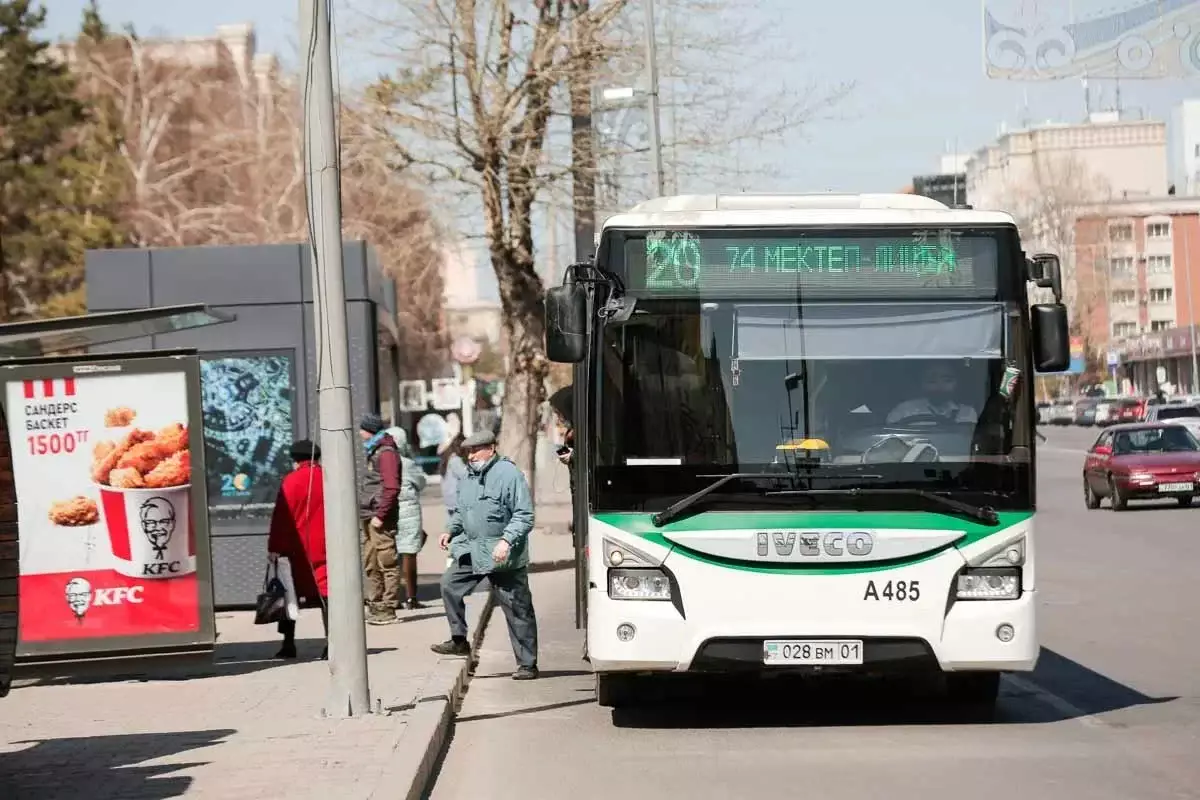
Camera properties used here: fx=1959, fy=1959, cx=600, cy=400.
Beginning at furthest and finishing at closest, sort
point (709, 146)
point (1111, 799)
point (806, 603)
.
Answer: point (709, 146)
point (806, 603)
point (1111, 799)

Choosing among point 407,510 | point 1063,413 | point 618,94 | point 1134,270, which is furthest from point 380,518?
point 1134,270

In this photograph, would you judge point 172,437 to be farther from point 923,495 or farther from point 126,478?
point 923,495

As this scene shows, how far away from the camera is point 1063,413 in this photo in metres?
112

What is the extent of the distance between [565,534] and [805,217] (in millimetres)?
19130

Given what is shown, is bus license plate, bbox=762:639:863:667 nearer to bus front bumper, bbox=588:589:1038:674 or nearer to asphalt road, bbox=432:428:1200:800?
bus front bumper, bbox=588:589:1038:674

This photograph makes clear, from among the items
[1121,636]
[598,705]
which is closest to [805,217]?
[598,705]

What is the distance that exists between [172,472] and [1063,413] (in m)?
104

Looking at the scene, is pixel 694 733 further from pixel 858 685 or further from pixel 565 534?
pixel 565 534

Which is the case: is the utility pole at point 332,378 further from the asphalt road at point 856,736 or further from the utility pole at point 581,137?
the utility pole at point 581,137

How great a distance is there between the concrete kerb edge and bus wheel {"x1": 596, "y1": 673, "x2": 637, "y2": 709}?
878mm

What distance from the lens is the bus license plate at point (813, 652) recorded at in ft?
33.4

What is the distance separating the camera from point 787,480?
1022cm

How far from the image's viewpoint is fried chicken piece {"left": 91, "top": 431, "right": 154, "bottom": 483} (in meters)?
12.6

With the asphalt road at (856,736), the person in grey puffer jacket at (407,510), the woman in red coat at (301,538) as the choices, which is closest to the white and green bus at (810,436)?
the asphalt road at (856,736)
